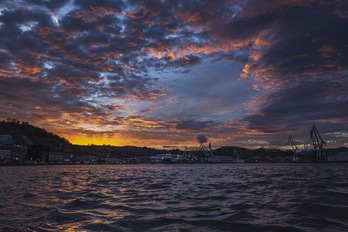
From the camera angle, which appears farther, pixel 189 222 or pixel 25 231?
pixel 189 222

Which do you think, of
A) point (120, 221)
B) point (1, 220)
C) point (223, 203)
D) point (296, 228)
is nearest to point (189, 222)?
point (120, 221)

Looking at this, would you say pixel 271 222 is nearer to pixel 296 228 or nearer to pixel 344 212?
pixel 296 228

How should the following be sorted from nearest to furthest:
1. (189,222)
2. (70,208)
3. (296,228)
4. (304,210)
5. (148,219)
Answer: (296,228), (189,222), (148,219), (304,210), (70,208)

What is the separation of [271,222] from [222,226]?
1.85 m

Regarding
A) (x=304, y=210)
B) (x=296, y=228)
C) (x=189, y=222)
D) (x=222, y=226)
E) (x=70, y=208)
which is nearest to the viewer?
(x=296, y=228)

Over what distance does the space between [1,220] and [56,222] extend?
2.28m

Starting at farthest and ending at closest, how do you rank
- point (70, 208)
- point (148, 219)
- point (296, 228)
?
point (70, 208) < point (148, 219) < point (296, 228)

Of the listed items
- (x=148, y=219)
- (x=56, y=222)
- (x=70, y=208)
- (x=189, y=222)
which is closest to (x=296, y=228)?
(x=189, y=222)

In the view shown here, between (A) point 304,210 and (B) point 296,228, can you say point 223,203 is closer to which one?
(A) point 304,210

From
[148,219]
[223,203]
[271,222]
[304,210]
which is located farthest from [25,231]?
[304,210]

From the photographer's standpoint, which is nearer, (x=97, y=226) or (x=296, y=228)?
(x=296, y=228)

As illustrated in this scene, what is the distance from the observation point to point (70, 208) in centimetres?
1466

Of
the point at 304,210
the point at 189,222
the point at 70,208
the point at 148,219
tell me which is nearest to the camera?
the point at 189,222

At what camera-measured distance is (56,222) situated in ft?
36.7
